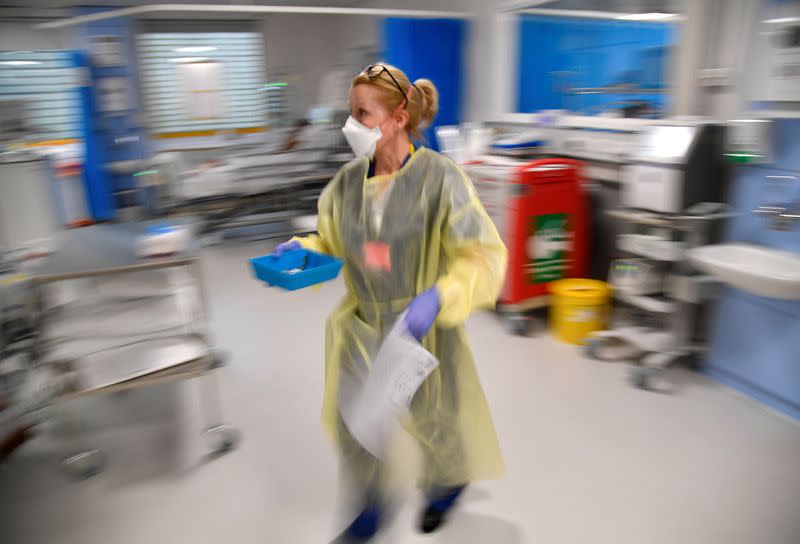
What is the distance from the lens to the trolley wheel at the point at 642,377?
8.14 ft

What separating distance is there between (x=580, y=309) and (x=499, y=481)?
1276 millimetres

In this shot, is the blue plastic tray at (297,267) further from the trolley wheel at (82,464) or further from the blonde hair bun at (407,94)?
the trolley wheel at (82,464)

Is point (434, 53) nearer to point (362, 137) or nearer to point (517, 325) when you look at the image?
point (517, 325)

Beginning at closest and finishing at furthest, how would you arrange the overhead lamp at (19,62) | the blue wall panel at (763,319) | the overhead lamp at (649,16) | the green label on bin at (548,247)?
1. the blue wall panel at (763,319)
2. the overhead lamp at (649,16)
3. the green label on bin at (548,247)
4. the overhead lamp at (19,62)

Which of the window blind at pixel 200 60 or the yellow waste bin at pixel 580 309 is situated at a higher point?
the window blind at pixel 200 60

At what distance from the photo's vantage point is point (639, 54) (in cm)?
343

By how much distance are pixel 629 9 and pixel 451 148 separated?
134 centimetres

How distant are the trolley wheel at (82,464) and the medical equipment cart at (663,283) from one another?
7.36ft

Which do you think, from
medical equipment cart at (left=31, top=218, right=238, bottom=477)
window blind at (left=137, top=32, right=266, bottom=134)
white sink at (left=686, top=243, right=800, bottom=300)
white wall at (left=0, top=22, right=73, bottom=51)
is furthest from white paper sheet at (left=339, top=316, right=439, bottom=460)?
white wall at (left=0, top=22, right=73, bottom=51)

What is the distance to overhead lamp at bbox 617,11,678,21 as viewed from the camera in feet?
9.14

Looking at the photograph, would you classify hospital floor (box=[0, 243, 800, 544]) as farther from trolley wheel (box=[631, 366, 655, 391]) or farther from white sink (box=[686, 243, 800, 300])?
white sink (box=[686, 243, 800, 300])

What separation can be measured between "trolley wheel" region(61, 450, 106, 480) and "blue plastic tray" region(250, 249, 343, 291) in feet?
3.79

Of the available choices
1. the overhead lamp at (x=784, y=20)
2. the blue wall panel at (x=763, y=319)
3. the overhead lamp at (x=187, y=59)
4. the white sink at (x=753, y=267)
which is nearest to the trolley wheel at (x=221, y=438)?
the white sink at (x=753, y=267)

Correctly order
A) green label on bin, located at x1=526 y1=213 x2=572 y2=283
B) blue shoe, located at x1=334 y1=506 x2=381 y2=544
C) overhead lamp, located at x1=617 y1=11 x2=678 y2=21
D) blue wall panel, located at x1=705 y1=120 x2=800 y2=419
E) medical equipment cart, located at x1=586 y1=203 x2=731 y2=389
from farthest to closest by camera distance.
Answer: green label on bin, located at x1=526 y1=213 x2=572 y2=283 → overhead lamp, located at x1=617 y1=11 x2=678 y2=21 → medical equipment cart, located at x1=586 y1=203 x2=731 y2=389 → blue wall panel, located at x1=705 y1=120 x2=800 y2=419 → blue shoe, located at x1=334 y1=506 x2=381 y2=544
